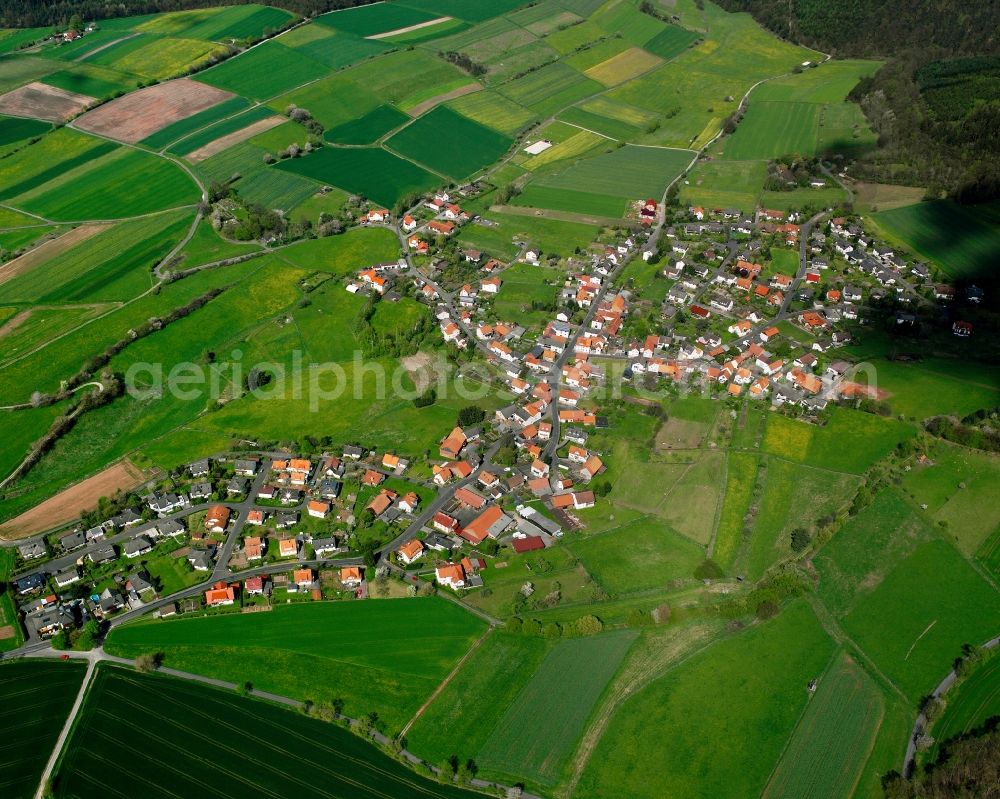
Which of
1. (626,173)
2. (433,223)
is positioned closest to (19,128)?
(433,223)

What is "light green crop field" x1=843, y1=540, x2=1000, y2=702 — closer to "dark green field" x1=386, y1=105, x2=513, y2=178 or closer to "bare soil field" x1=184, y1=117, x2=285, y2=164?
"dark green field" x1=386, y1=105, x2=513, y2=178

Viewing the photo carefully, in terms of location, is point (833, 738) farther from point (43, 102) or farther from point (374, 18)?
point (374, 18)

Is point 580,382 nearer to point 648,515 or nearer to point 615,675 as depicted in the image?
point 648,515

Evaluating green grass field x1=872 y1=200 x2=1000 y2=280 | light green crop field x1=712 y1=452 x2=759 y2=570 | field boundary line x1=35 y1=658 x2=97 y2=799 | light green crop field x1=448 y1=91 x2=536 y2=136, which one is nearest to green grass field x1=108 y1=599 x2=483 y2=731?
field boundary line x1=35 y1=658 x2=97 y2=799

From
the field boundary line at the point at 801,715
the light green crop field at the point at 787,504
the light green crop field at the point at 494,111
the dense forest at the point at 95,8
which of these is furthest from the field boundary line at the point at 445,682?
the dense forest at the point at 95,8

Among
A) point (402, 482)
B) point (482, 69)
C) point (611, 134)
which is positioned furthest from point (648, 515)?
point (482, 69)
